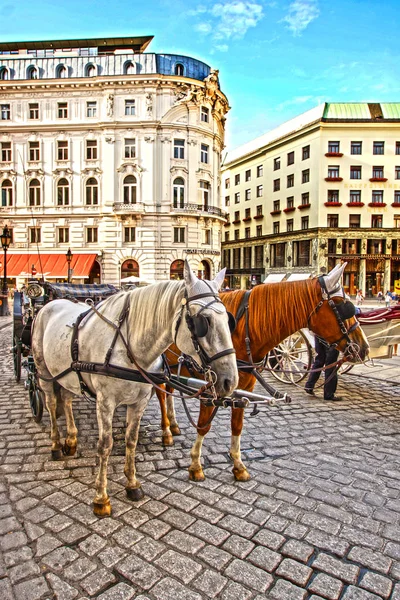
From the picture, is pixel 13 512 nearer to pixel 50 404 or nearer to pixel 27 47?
pixel 50 404

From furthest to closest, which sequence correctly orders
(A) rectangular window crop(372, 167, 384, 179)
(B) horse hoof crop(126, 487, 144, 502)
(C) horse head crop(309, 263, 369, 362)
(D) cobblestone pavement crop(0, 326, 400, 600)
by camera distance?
(A) rectangular window crop(372, 167, 384, 179), (C) horse head crop(309, 263, 369, 362), (B) horse hoof crop(126, 487, 144, 502), (D) cobblestone pavement crop(0, 326, 400, 600)

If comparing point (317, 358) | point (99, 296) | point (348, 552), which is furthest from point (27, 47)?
point (348, 552)

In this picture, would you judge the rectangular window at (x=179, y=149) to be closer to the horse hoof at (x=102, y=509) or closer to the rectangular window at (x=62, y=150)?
the rectangular window at (x=62, y=150)

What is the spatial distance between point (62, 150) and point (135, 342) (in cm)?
3630

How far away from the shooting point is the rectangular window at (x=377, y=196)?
4122 cm

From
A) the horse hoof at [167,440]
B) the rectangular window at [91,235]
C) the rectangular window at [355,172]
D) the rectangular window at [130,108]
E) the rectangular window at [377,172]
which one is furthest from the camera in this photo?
the rectangular window at [355,172]

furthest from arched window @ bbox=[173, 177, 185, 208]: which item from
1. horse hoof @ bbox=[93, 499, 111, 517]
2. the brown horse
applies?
horse hoof @ bbox=[93, 499, 111, 517]

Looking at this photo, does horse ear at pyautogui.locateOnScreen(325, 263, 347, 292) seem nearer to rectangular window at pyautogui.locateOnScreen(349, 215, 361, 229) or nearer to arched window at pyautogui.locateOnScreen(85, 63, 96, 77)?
arched window at pyautogui.locateOnScreen(85, 63, 96, 77)

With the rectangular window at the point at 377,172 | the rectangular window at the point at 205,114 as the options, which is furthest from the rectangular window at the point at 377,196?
the rectangular window at the point at 205,114

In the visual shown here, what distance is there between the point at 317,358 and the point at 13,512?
5.67 meters

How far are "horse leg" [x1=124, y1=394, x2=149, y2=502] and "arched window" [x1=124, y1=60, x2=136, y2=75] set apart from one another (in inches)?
1467

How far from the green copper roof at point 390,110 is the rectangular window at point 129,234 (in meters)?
31.7

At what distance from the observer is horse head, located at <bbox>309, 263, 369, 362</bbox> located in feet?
14.1

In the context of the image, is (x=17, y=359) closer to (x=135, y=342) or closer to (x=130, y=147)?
(x=135, y=342)
